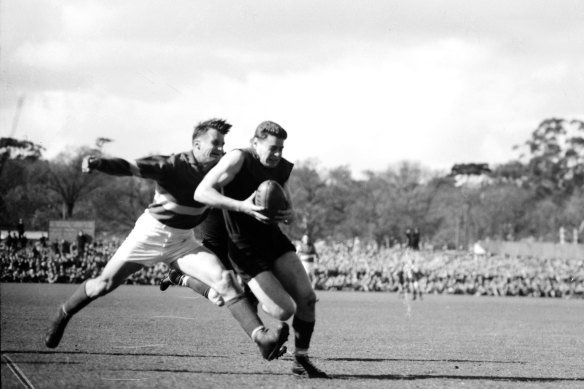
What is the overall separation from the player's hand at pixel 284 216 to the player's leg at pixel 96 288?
1.47m

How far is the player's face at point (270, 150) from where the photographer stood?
7660 millimetres

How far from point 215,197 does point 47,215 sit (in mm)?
61861

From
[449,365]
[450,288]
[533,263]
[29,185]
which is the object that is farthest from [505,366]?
[29,185]

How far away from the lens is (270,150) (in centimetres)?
767

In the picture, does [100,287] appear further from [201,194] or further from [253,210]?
[253,210]

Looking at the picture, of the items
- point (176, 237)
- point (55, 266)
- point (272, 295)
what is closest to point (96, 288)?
point (176, 237)

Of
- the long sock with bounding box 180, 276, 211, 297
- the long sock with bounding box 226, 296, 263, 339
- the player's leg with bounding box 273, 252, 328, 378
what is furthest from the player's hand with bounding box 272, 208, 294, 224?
the long sock with bounding box 180, 276, 211, 297

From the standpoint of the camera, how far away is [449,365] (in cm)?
920

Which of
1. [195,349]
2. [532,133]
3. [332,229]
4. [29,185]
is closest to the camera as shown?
[195,349]

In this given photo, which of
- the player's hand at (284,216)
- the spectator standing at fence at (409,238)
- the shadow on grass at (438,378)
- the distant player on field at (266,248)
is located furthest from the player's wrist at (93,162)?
the spectator standing at fence at (409,238)

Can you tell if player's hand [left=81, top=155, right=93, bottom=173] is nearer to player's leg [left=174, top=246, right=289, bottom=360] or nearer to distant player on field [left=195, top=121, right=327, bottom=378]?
distant player on field [left=195, top=121, right=327, bottom=378]

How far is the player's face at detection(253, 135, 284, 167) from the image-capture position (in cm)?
766

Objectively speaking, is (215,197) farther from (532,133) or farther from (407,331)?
(532,133)

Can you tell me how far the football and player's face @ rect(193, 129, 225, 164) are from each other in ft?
2.79
